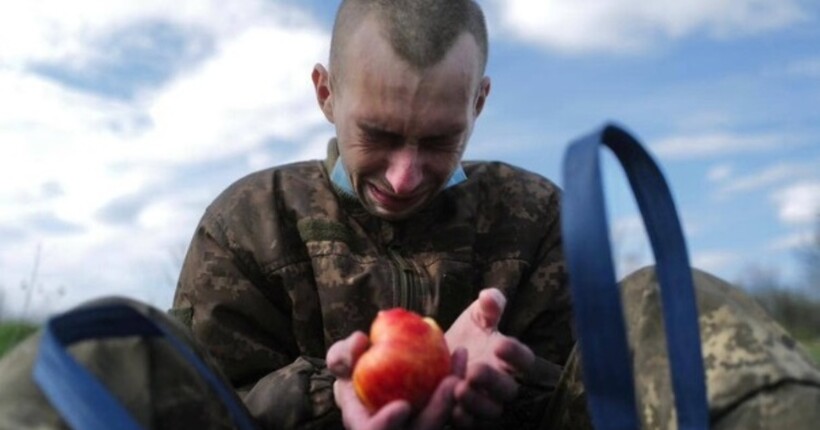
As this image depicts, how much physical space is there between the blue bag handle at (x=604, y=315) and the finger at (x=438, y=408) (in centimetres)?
52

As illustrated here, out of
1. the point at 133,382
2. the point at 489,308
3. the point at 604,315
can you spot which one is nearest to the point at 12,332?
the point at 489,308

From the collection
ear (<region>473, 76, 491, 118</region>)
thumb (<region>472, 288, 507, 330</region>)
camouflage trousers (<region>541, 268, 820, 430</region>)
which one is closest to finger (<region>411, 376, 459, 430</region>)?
thumb (<region>472, 288, 507, 330</region>)

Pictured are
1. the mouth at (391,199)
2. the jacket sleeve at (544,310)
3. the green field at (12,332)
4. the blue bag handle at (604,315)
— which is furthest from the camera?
the green field at (12,332)

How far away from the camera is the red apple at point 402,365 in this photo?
243 centimetres

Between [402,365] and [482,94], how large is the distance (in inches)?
55.5

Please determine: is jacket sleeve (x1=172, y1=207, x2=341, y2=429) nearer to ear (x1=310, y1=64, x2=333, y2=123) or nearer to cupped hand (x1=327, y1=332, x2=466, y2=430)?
ear (x1=310, y1=64, x2=333, y2=123)

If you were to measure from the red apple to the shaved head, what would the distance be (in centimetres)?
91

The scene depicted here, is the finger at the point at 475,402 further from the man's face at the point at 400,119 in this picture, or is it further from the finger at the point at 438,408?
the man's face at the point at 400,119

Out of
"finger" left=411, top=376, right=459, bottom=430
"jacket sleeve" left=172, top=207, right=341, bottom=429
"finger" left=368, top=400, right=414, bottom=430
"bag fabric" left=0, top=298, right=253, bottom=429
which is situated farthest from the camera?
"jacket sleeve" left=172, top=207, right=341, bottom=429

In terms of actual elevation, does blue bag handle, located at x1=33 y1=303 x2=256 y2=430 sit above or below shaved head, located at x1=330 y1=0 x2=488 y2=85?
below

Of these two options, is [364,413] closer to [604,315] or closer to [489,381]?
[489,381]

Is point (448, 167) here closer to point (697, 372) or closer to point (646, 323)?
point (646, 323)

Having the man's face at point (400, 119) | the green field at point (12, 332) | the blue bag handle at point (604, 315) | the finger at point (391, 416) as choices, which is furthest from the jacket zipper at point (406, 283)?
the green field at point (12, 332)

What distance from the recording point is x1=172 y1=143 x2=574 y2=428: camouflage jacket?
133 inches
